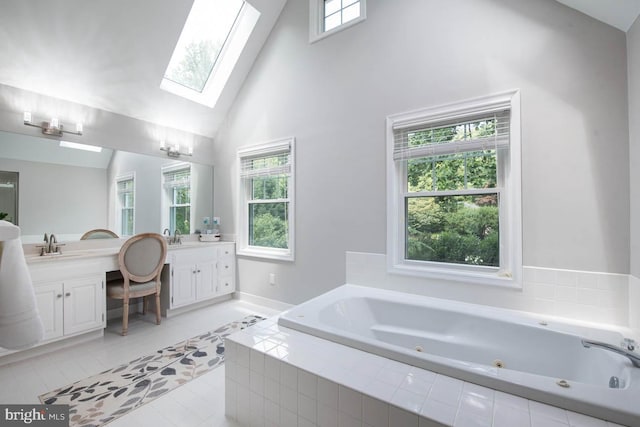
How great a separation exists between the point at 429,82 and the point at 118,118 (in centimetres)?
330

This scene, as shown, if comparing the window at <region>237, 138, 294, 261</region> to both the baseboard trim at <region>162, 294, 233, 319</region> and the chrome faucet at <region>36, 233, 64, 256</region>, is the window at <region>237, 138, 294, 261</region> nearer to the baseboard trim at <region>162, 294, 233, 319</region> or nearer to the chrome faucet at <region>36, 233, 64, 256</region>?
the baseboard trim at <region>162, 294, 233, 319</region>

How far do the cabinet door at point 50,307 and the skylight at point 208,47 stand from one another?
233 centimetres

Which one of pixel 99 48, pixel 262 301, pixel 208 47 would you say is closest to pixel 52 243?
pixel 99 48

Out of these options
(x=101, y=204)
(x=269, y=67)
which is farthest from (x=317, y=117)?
(x=101, y=204)

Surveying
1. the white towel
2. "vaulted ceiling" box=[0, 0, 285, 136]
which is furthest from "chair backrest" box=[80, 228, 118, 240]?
the white towel

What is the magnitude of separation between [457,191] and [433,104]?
0.75 metres

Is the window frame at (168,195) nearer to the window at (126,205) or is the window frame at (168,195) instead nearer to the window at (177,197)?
the window at (177,197)

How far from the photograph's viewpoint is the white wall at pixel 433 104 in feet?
5.98

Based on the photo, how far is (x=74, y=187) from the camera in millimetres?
2838

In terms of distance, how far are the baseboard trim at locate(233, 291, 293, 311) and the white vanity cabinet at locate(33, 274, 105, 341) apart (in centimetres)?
149

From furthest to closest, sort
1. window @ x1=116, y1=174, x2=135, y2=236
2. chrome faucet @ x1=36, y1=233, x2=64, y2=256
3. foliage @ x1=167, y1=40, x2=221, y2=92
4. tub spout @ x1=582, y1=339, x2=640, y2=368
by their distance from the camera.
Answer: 1. foliage @ x1=167, y1=40, x2=221, y2=92
2. window @ x1=116, y1=174, x2=135, y2=236
3. chrome faucet @ x1=36, y1=233, x2=64, y2=256
4. tub spout @ x1=582, y1=339, x2=640, y2=368

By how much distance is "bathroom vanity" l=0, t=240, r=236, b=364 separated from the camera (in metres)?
2.34

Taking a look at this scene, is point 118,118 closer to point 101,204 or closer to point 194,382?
point 101,204

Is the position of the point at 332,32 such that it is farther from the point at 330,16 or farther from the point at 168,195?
the point at 168,195
